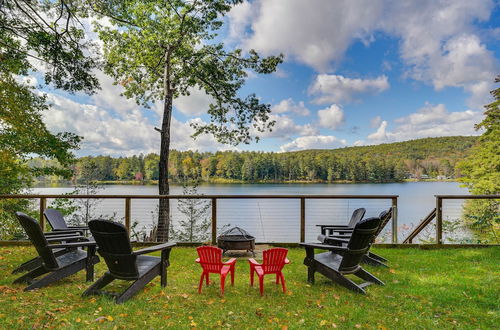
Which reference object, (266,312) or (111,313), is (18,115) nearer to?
(111,313)

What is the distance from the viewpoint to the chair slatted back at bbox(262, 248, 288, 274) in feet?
12.1

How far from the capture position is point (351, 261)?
3.84 m

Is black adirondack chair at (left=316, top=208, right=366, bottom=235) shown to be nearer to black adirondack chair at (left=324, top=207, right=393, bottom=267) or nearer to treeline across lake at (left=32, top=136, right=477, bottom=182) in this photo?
black adirondack chair at (left=324, top=207, right=393, bottom=267)

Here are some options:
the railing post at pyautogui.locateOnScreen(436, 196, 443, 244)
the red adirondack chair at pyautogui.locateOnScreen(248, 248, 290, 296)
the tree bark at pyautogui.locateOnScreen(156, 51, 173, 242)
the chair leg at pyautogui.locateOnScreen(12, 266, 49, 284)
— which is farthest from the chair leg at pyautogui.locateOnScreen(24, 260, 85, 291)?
the railing post at pyautogui.locateOnScreen(436, 196, 443, 244)

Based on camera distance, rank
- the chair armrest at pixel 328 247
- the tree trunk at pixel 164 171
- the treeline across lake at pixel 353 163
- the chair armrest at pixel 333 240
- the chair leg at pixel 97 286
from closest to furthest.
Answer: the chair leg at pixel 97 286, the chair armrest at pixel 328 247, the chair armrest at pixel 333 240, the tree trunk at pixel 164 171, the treeline across lake at pixel 353 163

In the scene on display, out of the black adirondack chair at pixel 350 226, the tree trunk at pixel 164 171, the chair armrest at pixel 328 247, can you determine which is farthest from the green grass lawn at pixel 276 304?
the tree trunk at pixel 164 171

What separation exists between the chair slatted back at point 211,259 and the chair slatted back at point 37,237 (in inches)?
71.5

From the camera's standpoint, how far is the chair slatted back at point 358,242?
369 cm

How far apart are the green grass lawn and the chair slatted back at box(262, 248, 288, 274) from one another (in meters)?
0.30

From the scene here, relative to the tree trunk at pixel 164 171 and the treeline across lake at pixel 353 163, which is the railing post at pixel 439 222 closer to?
the tree trunk at pixel 164 171

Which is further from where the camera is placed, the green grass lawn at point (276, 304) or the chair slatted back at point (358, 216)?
the chair slatted back at point (358, 216)

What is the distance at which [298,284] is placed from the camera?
4.06 meters

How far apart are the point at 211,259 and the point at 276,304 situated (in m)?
0.93

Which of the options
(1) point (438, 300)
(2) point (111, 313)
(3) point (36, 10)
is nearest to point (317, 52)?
(3) point (36, 10)
